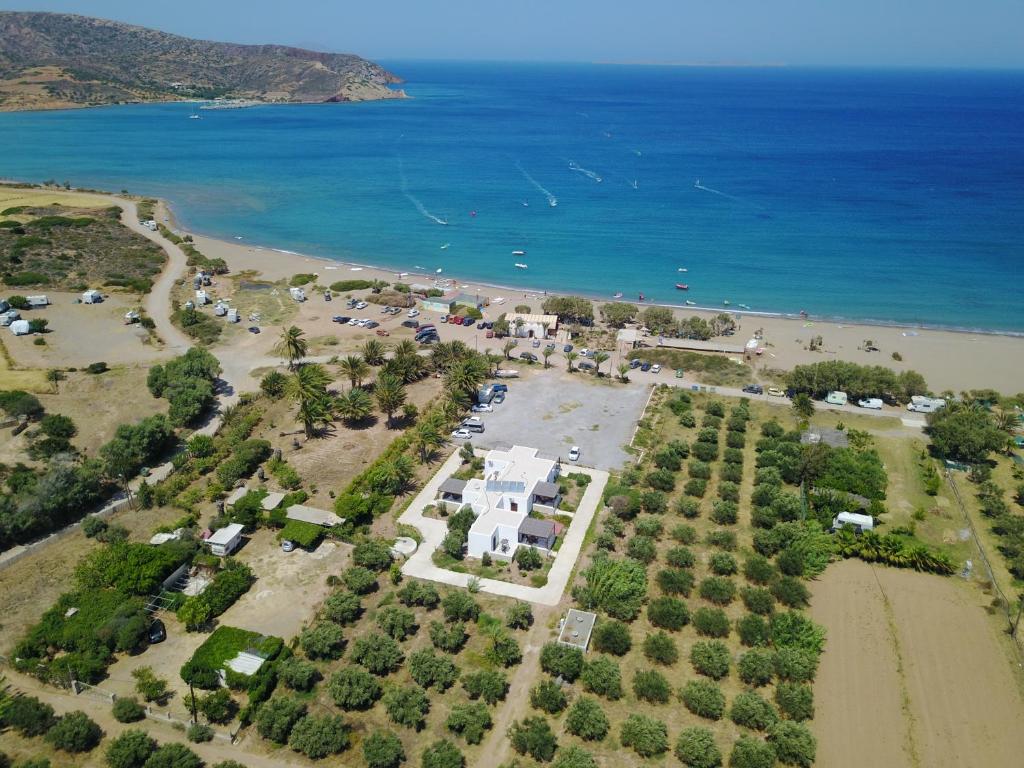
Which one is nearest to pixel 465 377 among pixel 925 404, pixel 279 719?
pixel 279 719

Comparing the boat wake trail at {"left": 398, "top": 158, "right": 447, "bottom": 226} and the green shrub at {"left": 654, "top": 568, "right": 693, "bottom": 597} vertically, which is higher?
the boat wake trail at {"left": 398, "top": 158, "right": 447, "bottom": 226}

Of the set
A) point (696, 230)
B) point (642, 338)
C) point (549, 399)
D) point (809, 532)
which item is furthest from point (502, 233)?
point (809, 532)

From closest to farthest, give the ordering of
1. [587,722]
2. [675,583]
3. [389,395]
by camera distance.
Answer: [587,722], [675,583], [389,395]

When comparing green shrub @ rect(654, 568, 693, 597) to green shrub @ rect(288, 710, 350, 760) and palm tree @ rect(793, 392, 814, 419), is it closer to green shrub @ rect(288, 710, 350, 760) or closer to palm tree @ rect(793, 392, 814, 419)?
green shrub @ rect(288, 710, 350, 760)

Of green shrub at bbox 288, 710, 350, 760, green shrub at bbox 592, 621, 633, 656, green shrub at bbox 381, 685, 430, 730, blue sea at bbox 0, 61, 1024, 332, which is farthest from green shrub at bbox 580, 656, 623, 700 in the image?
blue sea at bbox 0, 61, 1024, 332

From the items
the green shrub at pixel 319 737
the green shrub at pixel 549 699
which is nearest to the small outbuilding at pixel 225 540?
the green shrub at pixel 319 737

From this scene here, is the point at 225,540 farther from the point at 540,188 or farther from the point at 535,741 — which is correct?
the point at 540,188
